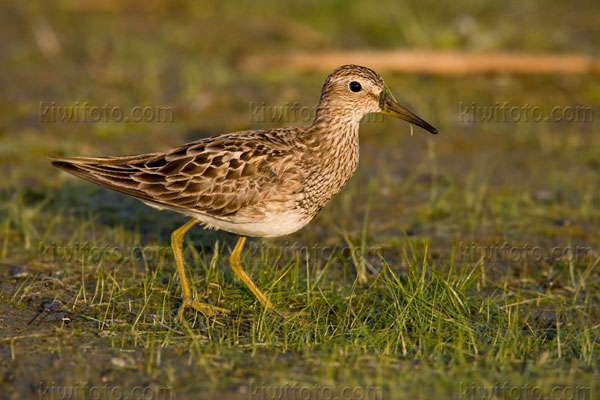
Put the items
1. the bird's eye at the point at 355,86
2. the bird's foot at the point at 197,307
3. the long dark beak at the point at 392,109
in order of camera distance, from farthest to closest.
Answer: the long dark beak at the point at 392,109, the bird's eye at the point at 355,86, the bird's foot at the point at 197,307

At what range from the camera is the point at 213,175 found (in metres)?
8.52

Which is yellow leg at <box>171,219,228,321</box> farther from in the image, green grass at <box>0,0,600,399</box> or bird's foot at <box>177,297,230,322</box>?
green grass at <box>0,0,600,399</box>

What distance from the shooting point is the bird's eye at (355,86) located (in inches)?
343

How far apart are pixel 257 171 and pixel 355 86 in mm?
1342

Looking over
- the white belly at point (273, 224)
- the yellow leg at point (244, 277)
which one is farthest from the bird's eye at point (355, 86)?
the yellow leg at point (244, 277)

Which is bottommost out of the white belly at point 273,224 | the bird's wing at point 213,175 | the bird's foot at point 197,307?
the bird's foot at point 197,307

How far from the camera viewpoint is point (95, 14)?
64.4 ft

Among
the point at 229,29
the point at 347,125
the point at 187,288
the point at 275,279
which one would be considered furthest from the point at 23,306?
the point at 229,29

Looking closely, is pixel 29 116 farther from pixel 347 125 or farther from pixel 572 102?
pixel 572 102

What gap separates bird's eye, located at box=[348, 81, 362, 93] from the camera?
871cm

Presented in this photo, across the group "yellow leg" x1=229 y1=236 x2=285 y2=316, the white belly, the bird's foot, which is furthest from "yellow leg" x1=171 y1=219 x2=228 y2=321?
the white belly

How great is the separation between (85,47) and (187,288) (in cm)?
1010

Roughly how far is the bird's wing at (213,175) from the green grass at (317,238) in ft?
2.94

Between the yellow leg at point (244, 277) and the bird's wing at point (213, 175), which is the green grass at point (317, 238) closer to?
the yellow leg at point (244, 277)
